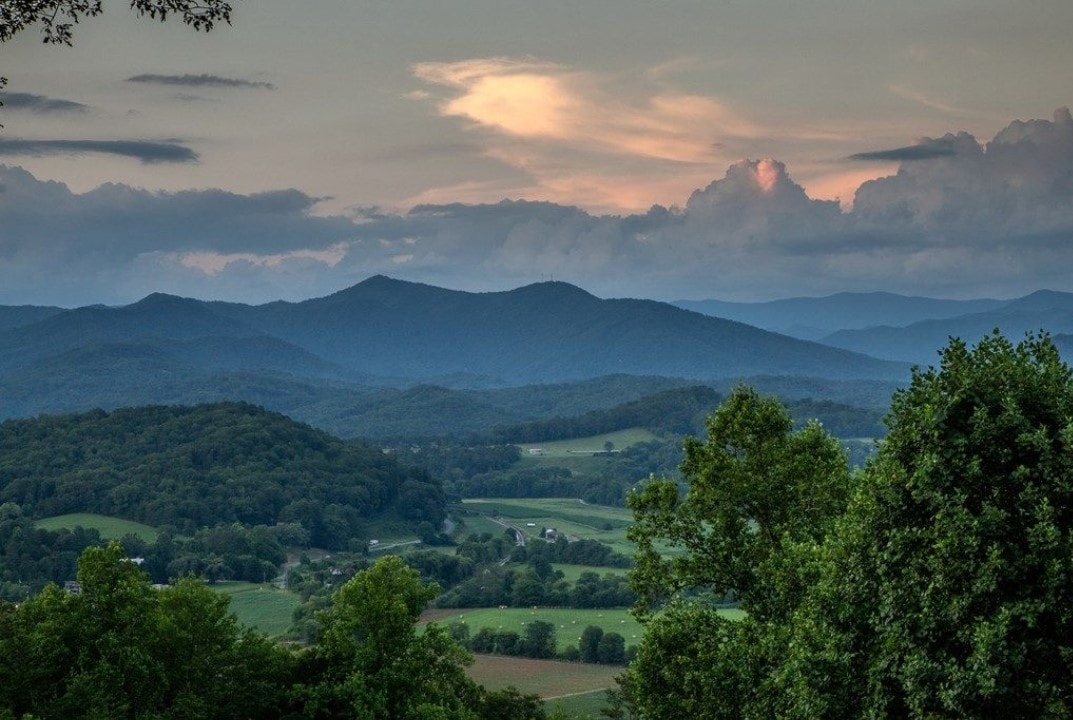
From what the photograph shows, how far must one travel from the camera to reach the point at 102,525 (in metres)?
174

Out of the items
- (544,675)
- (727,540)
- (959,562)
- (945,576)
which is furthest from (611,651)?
(959,562)

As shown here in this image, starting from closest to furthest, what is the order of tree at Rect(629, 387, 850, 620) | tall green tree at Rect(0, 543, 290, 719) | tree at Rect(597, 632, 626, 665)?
tree at Rect(629, 387, 850, 620) < tall green tree at Rect(0, 543, 290, 719) < tree at Rect(597, 632, 626, 665)

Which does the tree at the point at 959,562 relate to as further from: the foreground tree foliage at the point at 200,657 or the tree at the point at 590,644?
the tree at the point at 590,644

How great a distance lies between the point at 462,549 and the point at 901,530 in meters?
152

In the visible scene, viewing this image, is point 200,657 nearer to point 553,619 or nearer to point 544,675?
point 544,675

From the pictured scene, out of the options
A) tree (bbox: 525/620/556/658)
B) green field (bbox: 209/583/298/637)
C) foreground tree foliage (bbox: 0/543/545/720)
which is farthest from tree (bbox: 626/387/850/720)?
green field (bbox: 209/583/298/637)

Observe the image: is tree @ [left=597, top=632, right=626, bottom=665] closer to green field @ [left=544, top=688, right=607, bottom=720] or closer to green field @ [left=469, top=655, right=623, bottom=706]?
green field @ [left=469, top=655, right=623, bottom=706]

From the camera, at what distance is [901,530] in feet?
62.8

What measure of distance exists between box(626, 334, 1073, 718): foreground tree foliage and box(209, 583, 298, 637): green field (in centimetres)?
9392

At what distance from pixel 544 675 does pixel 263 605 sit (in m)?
48.2

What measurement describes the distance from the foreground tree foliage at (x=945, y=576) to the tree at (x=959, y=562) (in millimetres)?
25

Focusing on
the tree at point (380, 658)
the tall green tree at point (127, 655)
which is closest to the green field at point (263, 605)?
the tree at point (380, 658)

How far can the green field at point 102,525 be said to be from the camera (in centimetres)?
16812

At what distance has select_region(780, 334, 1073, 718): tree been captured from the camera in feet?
57.4
